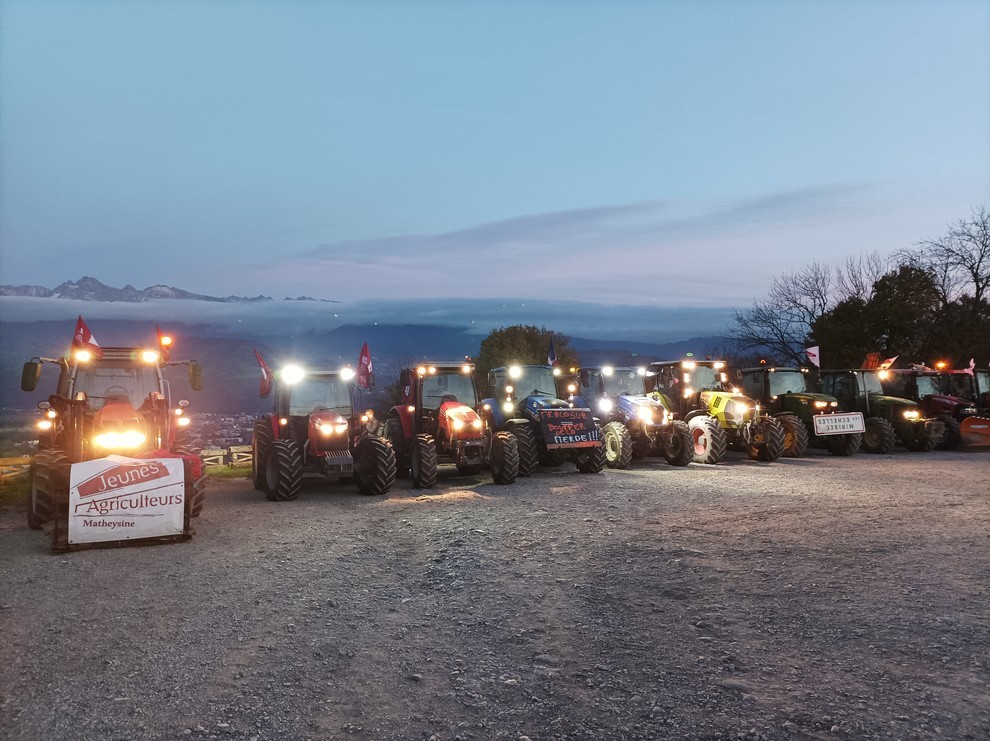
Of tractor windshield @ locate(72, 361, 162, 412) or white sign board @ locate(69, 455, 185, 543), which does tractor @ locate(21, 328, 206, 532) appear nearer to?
tractor windshield @ locate(72, 361, 162, 412)

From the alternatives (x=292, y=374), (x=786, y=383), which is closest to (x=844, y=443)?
(x=786, y=383)

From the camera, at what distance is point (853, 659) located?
14.5 ft

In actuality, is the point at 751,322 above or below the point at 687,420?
above

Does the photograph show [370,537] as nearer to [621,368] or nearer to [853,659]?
[853,659]

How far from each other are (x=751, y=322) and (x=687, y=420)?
71.2ft

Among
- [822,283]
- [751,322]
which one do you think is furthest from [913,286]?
[751,322]

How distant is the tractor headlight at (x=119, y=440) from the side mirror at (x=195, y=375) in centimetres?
110

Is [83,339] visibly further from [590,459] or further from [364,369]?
[590,459]

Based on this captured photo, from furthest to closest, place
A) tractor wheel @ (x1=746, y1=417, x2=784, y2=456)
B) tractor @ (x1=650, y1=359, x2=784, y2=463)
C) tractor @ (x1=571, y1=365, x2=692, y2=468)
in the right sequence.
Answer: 1. tractor wheel @ (x1=746, y1=417, x2=784, y2=456)
2. tractor @ (x1=650, y1=359, x2=784, y2=463)
3. tractor @ (x1=571, y1=365, x2=692, y2=468)

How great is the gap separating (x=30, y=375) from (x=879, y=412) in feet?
65.9

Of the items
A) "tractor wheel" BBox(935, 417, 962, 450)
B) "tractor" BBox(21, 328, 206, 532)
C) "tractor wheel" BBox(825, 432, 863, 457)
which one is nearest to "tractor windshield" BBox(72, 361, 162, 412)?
"tractor" BBox(21, 328, 206, 532)

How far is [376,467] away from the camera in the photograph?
11336 mm

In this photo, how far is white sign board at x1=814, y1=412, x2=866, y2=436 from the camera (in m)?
16.7

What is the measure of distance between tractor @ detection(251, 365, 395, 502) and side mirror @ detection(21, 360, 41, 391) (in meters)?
3.56
